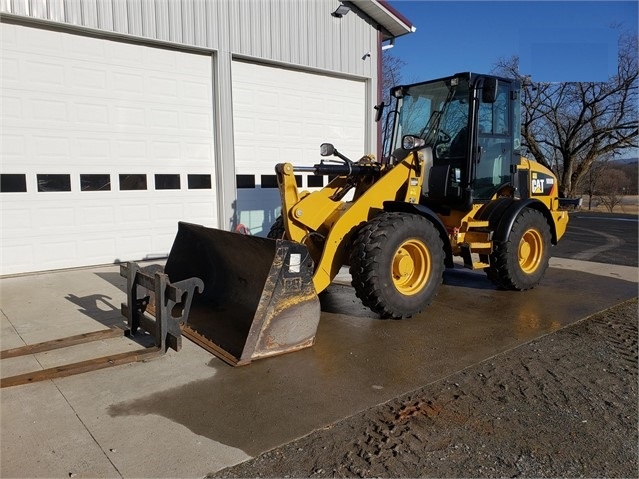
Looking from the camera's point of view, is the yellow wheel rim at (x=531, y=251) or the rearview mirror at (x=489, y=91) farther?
the yellow wheel rim at (x=531, y=251)

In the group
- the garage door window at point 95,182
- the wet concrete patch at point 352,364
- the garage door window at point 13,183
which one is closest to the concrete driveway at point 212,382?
the wet concrete patch at point 352,364

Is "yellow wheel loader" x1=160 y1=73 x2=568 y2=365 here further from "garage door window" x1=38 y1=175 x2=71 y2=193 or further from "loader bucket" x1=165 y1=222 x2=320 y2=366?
"garage door window" x1=38 y1=175 x2=71 y2=193

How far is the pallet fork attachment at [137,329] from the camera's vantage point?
150 inches

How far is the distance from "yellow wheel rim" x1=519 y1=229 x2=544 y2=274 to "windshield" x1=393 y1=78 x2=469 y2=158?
5.32 feet

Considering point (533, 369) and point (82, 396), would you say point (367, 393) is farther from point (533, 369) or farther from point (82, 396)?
point (82, 396)

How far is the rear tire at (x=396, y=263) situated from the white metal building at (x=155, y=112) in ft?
16.1

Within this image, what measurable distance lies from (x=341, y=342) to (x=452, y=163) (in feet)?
8.92

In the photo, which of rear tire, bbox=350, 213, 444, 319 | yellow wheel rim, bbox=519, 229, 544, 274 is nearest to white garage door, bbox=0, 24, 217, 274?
rear tire, bbox=350, 213, 444, 319

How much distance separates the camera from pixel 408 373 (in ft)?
13.0

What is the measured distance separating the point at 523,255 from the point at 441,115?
220cm

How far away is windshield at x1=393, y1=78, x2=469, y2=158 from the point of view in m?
5.99

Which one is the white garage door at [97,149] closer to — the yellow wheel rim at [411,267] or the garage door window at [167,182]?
the garage door window at [167,182]

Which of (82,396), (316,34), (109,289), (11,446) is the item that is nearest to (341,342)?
(82,396)

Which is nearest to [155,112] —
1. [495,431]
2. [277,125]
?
[277,125]
